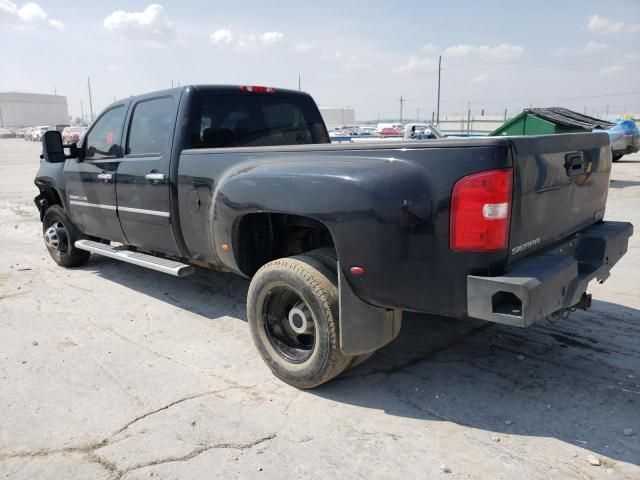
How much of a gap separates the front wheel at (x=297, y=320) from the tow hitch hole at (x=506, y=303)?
36.6 inches

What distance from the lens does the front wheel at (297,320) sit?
3.12 meters

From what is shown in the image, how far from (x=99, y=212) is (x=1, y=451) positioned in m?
2.99

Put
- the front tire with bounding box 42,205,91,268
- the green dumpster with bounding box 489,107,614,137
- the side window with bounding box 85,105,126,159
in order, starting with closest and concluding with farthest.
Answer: the side window with bounding box 85,105,126,159, the front tire with bounding box 42,205,91,268, the green dumpster with bounding box 489,107,614,137

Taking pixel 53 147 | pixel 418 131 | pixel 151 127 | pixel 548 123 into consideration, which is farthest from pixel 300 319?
pixel 418 131

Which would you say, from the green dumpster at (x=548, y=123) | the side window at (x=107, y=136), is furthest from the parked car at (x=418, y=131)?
the side window at (x=107, y=136)

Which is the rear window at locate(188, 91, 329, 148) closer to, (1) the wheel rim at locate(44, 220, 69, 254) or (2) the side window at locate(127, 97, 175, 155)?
(2) the side window at locate(127, 97, 175, 155)

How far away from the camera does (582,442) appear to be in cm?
273

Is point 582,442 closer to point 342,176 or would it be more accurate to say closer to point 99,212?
point 342,176

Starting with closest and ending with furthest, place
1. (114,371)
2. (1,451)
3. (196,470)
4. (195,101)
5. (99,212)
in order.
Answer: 1. (196,470)
2. (1,451)
3. (114,371)
4. (195,101)
5. (99,212)

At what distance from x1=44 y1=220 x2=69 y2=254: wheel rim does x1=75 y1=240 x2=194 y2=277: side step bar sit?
0.58 meters

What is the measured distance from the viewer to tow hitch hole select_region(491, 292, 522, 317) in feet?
8.34

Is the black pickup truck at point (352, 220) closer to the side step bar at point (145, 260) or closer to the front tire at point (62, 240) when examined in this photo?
the side step bar at point (145, 260)

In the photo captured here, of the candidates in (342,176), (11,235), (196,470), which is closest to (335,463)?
(196,470)

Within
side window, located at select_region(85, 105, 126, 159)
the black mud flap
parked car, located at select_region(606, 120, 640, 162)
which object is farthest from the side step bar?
parked car, located at select_region(606, 120, 640, 162)
